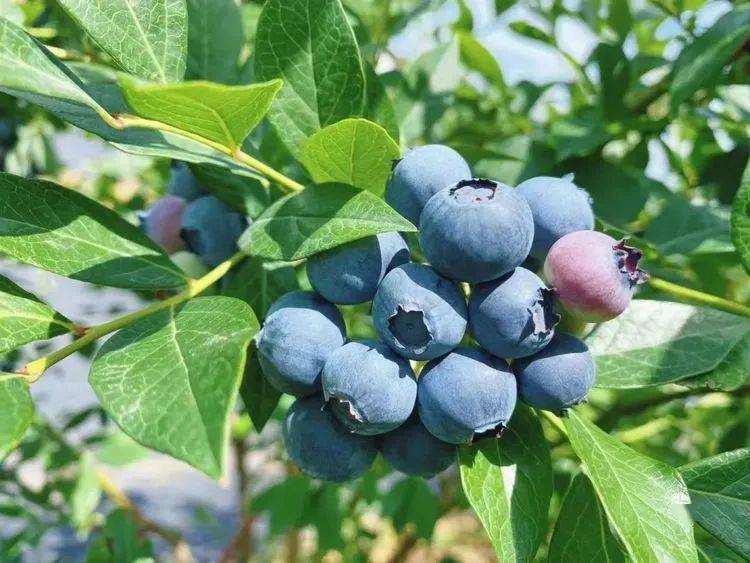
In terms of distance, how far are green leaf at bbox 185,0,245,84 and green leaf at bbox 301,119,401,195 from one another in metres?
0.33

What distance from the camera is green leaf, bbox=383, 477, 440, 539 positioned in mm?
1877

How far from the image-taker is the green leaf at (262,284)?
3.00 feet

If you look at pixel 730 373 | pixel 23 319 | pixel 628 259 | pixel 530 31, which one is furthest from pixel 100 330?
pixel 530 31

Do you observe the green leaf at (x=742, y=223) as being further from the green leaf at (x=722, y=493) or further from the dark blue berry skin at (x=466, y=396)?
the dark blue berry skin at (x=466, y=396)

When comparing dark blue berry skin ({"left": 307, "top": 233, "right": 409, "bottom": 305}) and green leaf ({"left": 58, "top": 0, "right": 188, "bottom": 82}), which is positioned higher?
green leaf ({"left": 58, "top": 0, "right": 188, "bottom": 82})

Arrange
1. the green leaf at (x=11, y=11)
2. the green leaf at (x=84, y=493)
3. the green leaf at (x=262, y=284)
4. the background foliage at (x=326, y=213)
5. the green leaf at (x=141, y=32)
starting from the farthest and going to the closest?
1. the green leaf at (x=84, y=493)
2. the green leaf at (x=11, y=11)
3. the green leaf at (x=262, y=284)
4. the green leaf at (x=141, y=32)
5. the background foliage at (x=326, y=213)

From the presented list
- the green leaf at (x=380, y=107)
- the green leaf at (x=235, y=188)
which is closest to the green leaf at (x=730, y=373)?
the green leaf at (x=380, y=107)

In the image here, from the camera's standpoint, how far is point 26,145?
1.91 meters

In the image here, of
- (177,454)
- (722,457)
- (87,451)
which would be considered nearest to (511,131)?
(722,457)

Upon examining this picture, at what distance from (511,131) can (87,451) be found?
1522mm

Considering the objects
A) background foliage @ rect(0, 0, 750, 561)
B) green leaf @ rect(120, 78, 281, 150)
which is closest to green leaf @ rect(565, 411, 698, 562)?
background foliage @ rect(0, 0, 750, 561)

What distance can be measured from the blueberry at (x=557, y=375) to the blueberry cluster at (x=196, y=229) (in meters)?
0.42

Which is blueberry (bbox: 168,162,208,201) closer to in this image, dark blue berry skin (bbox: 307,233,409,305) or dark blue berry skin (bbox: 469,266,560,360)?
dark blue berry skin (bbox: 307,233,409,305)

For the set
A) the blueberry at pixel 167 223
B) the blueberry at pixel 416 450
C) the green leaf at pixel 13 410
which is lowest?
the blueberry at pixel 416 450
